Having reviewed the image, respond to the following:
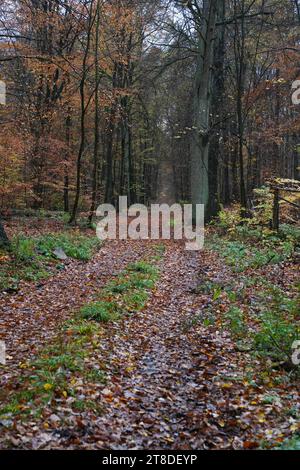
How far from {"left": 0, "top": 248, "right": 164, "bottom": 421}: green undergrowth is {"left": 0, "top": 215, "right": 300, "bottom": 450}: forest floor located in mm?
18

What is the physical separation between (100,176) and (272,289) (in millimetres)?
29633

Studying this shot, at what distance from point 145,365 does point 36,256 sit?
20.7 feet

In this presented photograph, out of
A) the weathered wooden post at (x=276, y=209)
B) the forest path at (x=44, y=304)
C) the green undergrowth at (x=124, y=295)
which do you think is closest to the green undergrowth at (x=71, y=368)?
the green undergrowth at (x=124, y=295)

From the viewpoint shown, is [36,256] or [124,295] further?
[36,256]

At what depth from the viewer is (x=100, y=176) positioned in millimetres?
37469

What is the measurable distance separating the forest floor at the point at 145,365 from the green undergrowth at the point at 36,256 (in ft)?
0.77

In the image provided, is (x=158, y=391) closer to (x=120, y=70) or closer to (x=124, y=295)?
(x=124, y=295)

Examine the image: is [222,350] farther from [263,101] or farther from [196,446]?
[263,101]

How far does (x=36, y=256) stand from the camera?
1190 centimetres

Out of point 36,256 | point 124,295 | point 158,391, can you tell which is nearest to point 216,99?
point 36,256

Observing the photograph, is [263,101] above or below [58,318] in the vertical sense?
above

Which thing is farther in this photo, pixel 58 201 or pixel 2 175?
pixel 58 201

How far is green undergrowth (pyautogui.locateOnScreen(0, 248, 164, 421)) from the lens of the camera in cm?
508
